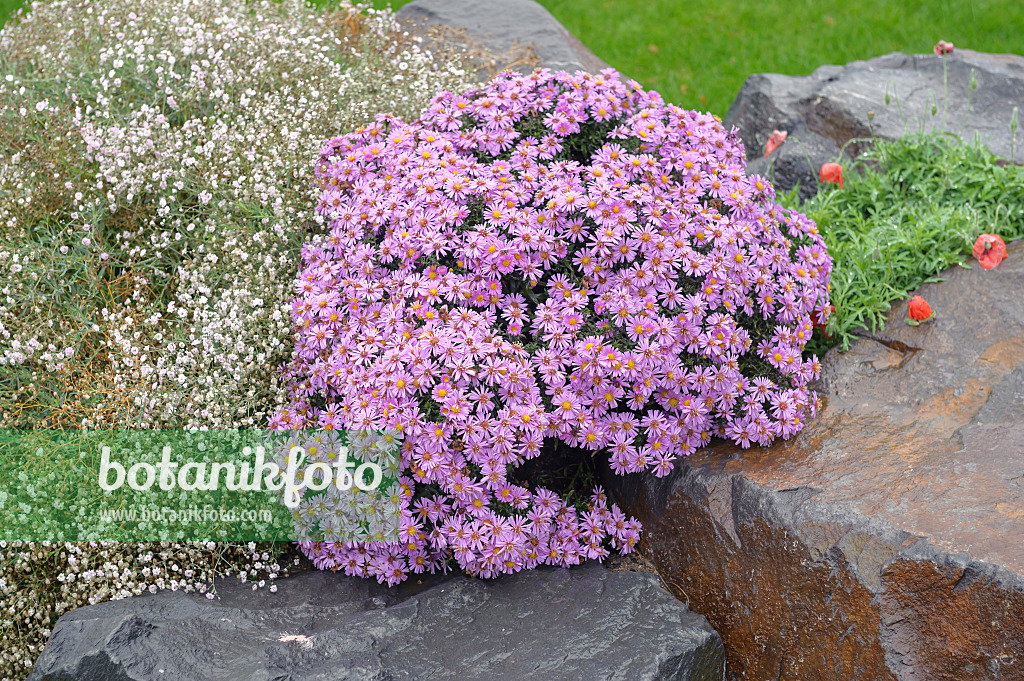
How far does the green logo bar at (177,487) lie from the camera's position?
3.32m

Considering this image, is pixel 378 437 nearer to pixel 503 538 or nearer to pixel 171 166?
pixel 503 538

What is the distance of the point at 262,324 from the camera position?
3846mm

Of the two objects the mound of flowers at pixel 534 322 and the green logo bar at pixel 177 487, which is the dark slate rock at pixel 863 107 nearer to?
the mound of flowers at pixel 534 322

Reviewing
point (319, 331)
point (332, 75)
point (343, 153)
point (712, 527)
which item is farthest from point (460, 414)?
point (332, 75)

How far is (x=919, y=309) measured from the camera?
12.9 feet

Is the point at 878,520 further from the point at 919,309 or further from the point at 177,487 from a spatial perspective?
the point at 177,487

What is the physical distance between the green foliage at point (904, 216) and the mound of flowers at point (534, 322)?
471 millimetres

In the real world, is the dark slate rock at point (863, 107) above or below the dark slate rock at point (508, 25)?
below

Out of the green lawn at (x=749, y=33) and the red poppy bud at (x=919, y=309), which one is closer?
the red poppy bud at (x=919, y=309)

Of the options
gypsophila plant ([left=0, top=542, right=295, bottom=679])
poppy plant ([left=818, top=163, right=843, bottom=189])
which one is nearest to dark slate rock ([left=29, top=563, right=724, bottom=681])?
gypsophila plant ([left=0, top=542, right=295, bottom=679])

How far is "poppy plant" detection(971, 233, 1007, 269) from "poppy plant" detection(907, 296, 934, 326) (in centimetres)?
43

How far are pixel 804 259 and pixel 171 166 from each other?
303cm

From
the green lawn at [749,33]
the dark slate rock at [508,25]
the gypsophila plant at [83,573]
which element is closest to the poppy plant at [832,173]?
the dark slate rock at [508,25]

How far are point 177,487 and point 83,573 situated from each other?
45 cm
